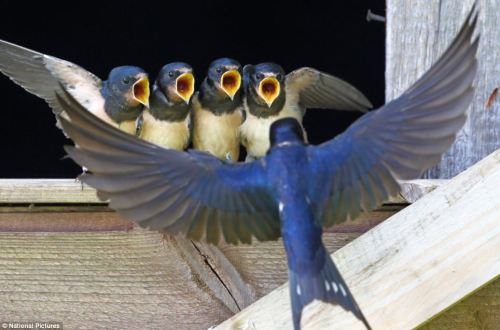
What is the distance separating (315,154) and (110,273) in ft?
1.69

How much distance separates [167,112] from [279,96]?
28 centimetres

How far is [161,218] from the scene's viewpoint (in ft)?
5.98

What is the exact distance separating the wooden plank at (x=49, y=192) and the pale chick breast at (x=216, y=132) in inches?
21.7

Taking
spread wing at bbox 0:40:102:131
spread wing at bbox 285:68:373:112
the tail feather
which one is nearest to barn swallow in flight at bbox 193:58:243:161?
spread wing at bbox 285:68:373:112

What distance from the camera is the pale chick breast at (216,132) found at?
2.60 m

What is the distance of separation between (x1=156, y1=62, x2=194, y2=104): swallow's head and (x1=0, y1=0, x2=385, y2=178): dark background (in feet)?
6.08

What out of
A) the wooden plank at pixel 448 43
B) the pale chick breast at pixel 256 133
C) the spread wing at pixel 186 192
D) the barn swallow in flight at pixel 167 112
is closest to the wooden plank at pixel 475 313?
the wooden plank at pixel 448 43

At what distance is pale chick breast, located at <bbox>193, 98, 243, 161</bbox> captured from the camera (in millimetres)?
2600

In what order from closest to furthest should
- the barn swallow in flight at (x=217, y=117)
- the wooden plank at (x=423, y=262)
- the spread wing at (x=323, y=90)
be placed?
the wooden plank at (x=423, y=262)
the barn swallow in flight at (x=217, y=117)
the spread wing at (x=323, y=90)

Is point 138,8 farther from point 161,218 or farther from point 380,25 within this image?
point 161,218

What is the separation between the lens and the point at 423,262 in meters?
1.94

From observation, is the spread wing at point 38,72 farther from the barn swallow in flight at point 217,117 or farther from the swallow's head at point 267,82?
the swallow's head at point 267,82

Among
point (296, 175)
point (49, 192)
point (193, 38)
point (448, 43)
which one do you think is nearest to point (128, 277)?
point (49, 192)

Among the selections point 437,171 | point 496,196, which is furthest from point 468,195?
point 437,171
